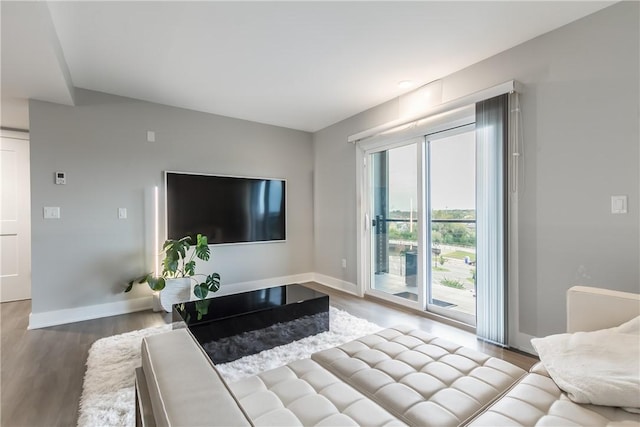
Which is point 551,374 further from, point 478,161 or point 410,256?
point 410,256

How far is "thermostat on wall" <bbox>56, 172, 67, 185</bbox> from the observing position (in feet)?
10.1

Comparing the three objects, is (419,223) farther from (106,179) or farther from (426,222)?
(106,179)

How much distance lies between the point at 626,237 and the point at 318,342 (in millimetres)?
2239

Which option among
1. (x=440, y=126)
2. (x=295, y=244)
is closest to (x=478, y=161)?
(x=440, y=126)

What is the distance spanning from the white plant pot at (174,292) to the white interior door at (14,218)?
7.59 ft

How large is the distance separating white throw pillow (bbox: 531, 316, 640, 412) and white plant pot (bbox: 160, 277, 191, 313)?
10.5ft

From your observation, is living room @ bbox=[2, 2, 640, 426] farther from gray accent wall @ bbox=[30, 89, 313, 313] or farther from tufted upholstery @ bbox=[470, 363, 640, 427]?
tufted upholstery @ bbox=[470, 363, 640, 427]

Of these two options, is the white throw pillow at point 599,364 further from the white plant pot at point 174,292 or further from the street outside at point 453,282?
the white plant pot at point 174,292

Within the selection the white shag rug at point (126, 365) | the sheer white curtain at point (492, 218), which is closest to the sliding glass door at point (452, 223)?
the sheer white curtain at point (492, 218)

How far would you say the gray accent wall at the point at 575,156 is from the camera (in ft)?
6.28

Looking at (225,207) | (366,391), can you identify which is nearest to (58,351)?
(225,207)

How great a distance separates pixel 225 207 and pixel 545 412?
12.1 feet

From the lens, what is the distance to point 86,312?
3186mm

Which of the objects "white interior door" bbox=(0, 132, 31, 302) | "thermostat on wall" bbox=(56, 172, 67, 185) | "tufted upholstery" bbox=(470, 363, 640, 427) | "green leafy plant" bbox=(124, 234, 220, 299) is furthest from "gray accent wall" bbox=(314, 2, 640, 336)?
"white interior door" bbox=(0, 132, 31, 302)
